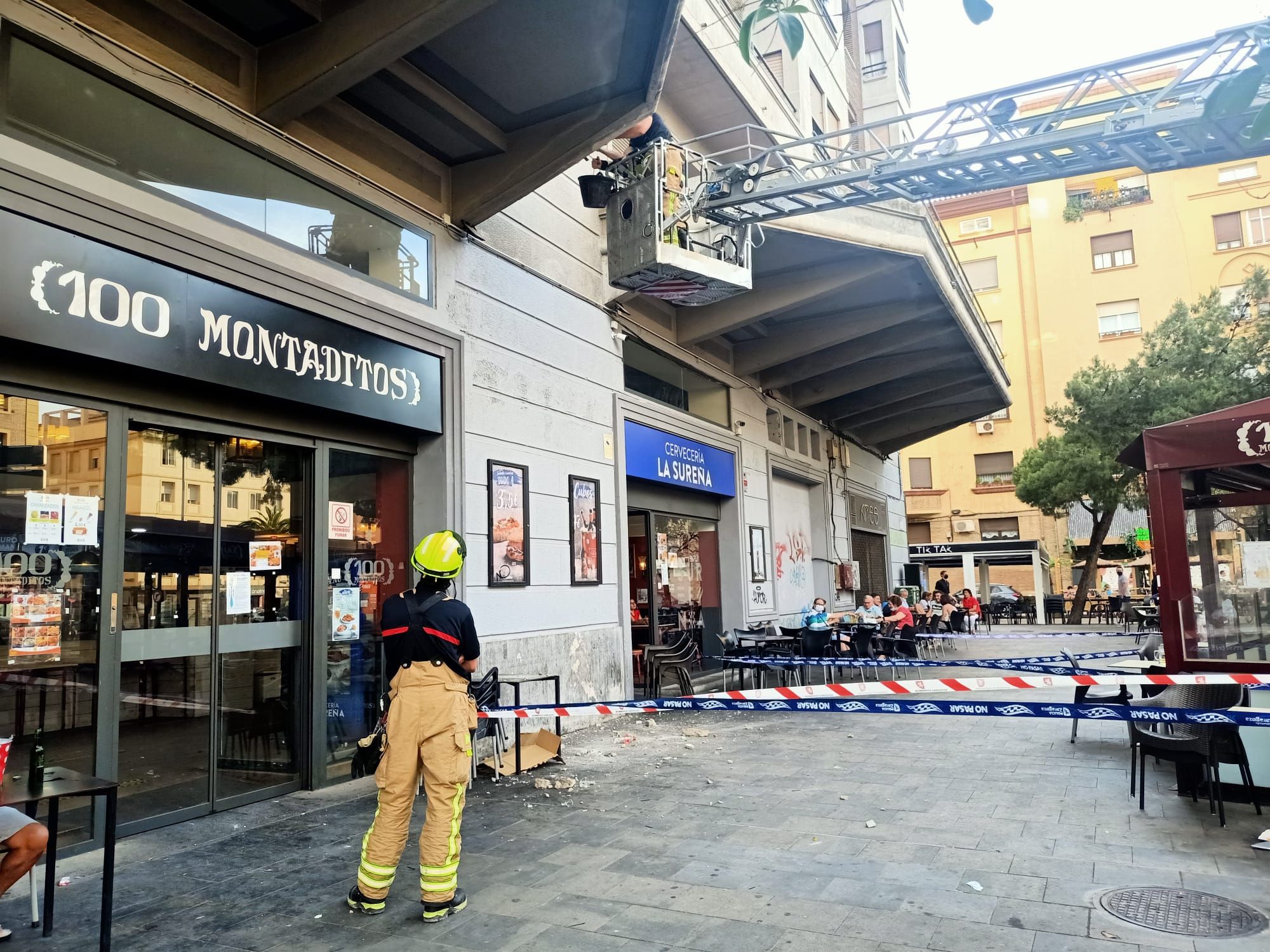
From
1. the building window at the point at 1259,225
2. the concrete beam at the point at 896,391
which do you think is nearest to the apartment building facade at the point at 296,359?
the concrete beam at the point at 896,391

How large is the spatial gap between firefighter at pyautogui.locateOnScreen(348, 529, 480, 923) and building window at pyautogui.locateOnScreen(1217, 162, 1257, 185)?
3909 cm

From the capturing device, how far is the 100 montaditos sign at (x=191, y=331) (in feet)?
15.1

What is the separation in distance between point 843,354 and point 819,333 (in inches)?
59.1

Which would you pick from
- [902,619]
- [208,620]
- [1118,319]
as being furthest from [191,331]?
[1118,319]

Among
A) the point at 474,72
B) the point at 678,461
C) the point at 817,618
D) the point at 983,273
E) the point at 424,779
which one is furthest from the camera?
the point at 983,273

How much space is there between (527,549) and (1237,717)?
567 centimetres

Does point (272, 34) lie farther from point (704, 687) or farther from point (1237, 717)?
point (704, 687)

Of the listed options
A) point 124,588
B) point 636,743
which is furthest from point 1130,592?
point 124,588

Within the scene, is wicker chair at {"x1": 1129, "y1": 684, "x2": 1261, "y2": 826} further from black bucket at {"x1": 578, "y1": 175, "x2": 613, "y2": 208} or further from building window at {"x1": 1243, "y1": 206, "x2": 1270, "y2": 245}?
building window at {"x1": 1243, "y1": 206, "x2": 1270, "y2": 245}

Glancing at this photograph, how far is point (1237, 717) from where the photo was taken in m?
4.64

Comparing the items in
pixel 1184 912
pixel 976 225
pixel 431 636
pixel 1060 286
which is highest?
pixel 976 225

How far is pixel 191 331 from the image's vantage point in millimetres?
5418

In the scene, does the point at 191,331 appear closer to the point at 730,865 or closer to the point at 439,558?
the point at 439,558

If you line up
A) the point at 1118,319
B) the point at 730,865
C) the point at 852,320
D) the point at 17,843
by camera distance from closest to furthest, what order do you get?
the point at 17,843
the point at 730,865
the point at 852,320
the point at 1118,319
